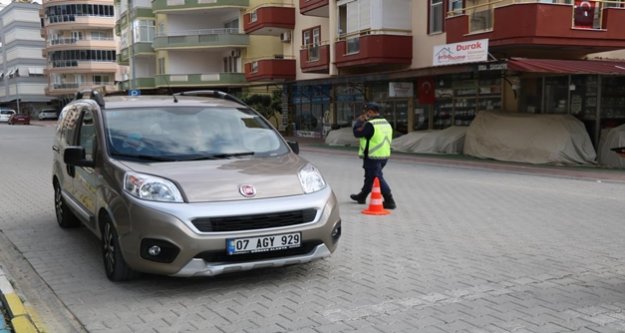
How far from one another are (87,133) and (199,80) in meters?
36.5

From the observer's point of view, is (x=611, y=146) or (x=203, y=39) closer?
(x=611, y=146)

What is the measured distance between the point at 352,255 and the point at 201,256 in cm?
211

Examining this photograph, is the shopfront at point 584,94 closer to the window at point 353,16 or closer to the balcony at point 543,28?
the balcony at point 543,28

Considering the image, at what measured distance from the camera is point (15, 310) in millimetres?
4512

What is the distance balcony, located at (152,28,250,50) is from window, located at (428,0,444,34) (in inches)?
785

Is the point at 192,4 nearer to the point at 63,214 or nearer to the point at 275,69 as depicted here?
the point at 275,69

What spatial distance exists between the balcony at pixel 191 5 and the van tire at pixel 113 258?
37.2 m

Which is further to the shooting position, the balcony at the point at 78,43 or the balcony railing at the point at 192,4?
the balcony at the point at 78,43

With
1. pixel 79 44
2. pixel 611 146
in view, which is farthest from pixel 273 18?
pixel 79 44

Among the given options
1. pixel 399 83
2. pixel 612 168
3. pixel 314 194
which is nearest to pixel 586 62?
pixel 612 168

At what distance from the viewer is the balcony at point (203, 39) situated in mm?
40531

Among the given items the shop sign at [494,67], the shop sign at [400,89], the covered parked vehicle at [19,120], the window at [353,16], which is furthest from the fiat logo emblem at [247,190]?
the covered parked vehicle at [19,120]

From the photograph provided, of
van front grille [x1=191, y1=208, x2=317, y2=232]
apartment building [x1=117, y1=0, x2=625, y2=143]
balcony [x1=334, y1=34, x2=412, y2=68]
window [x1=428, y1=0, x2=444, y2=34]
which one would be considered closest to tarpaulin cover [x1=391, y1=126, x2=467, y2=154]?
apartment building [x1=117, y1=0, x2=625, y2=143]

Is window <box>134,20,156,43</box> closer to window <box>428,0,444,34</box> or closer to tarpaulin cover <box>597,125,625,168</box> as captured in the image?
window <box>428,0,444,34</box>
